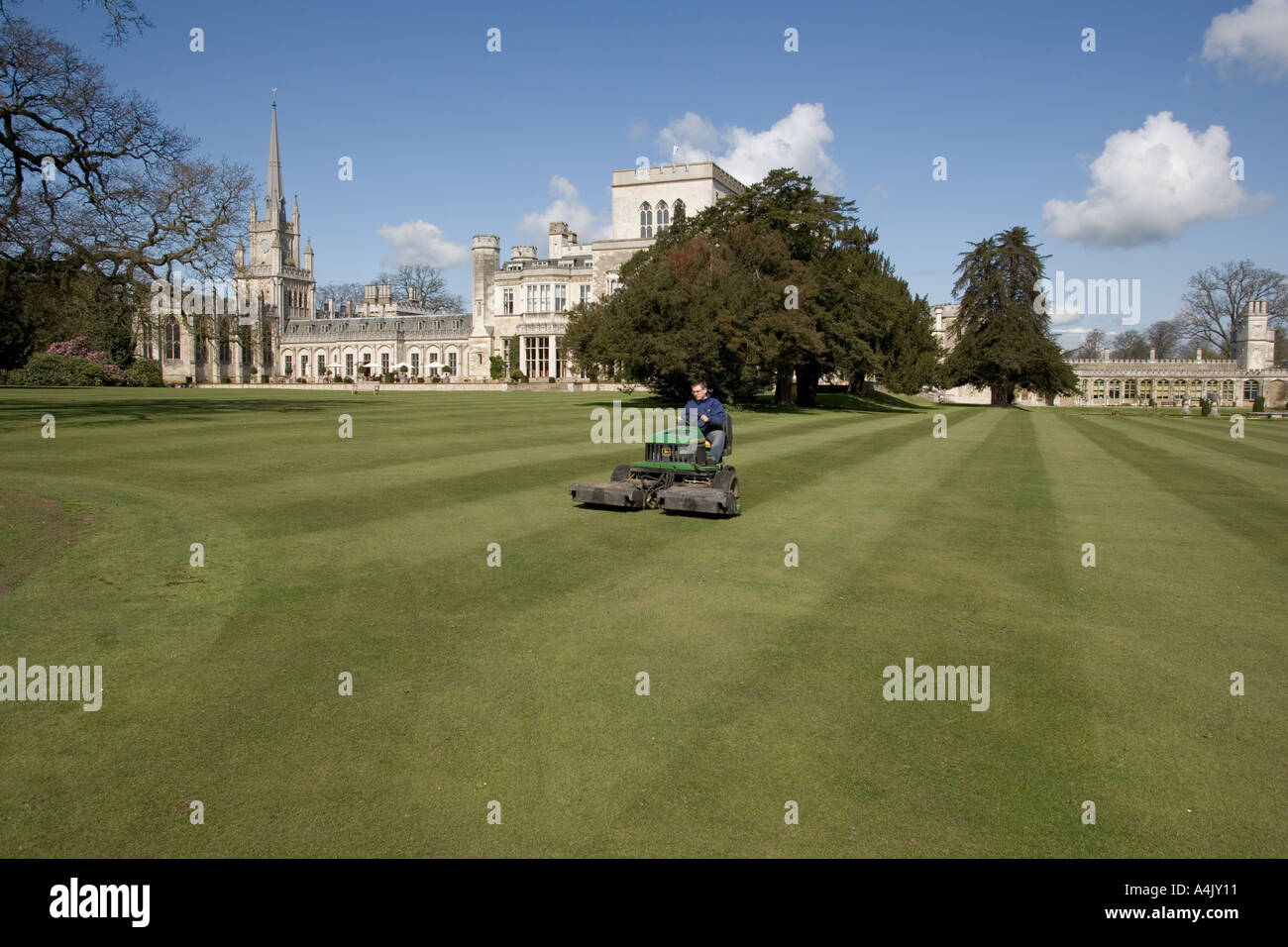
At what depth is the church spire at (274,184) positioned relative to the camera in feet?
393

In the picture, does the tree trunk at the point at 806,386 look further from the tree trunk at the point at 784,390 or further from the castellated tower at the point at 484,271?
the castellated tower at the point at 484,271

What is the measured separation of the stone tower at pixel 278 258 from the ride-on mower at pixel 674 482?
11451 centimetres

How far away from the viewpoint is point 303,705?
231 inches

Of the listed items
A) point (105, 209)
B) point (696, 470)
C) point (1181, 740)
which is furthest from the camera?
point (105, 209)

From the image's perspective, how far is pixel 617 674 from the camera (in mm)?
6555

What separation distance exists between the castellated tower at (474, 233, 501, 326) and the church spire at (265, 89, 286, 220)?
4742cm

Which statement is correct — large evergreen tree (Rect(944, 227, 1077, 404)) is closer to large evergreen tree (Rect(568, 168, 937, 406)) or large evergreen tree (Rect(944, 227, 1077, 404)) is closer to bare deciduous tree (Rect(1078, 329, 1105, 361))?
large evergreen tree (Rect(568, 168, 937, 406))

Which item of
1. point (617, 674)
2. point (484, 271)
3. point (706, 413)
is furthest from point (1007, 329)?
point (617, 674)

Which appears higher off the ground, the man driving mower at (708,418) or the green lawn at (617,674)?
the man driving mower at (708,418)

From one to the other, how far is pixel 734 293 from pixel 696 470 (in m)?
28.1

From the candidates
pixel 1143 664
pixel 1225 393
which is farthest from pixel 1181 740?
pixel 1225 393

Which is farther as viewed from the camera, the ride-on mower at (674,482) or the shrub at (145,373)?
the shrub at (145,373)

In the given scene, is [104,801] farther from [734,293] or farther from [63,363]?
[63,363]

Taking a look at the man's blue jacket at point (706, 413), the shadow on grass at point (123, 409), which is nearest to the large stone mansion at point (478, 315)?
the shadow on grass at point (123, 409)
